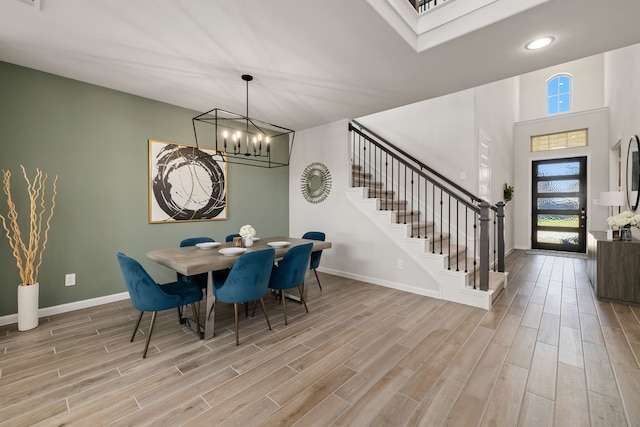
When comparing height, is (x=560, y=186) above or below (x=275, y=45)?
below

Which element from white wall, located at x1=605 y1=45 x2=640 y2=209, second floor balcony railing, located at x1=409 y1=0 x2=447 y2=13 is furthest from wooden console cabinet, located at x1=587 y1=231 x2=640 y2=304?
second floor balcony railing, located at x1=409 y1=0 x2=447 y2=13

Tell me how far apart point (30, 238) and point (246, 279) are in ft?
7.47

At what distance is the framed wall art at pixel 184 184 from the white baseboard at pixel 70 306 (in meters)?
1.05

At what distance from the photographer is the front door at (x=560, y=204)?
6.52m

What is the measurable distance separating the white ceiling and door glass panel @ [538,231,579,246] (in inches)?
223

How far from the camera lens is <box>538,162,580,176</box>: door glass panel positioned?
6593 millimetres

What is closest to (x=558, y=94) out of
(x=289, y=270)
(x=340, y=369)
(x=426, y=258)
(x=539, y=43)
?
(x=539, y=43)

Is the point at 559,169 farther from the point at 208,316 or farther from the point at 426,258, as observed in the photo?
the point at 208,316

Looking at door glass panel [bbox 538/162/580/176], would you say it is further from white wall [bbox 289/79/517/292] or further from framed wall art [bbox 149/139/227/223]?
framed wall art [bbox 149/139/227/223]

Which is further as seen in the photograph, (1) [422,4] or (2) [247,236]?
(2) [247,236]

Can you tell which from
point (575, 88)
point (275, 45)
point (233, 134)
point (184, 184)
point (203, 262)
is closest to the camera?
point (203, 262)

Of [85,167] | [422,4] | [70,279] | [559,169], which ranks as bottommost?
[70,279]

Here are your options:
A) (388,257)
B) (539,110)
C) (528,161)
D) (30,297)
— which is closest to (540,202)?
(528,161)

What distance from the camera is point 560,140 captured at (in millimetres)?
6809
